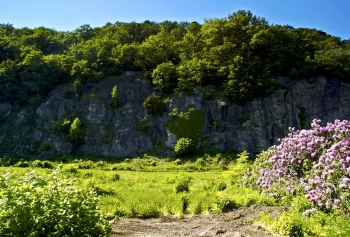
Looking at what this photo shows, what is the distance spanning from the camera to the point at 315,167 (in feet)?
34.4

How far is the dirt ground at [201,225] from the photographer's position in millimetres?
8695

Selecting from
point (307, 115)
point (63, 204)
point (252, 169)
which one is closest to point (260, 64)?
point (307, 115)

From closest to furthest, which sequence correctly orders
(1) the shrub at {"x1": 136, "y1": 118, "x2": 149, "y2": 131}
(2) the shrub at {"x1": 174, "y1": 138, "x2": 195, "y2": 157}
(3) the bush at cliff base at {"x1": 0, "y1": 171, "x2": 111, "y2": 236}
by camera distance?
(3) the bush at cliff base at {"x1": 0, "y1": 171, "x2": 111, "y2": 236} → (2) the shrub at {"x1": 174, "y1": 138, "x2": 195, "y2": 157} → (1) the shrub at {"x1": 136, "y1": 118, "x2": 149, "y2": 131}

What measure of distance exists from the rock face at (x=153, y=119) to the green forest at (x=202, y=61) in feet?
6.39

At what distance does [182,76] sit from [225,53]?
694cm

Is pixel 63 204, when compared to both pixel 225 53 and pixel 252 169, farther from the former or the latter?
pixel 225 53

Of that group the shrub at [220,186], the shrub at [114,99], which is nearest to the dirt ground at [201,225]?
the shrub at [220,186]

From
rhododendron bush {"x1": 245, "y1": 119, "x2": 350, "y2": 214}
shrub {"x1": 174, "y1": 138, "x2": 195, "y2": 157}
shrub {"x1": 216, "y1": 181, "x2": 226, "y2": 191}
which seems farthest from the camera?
shrub {"x1": 174, "y1": 138, "x2": 195, "y2": 157}

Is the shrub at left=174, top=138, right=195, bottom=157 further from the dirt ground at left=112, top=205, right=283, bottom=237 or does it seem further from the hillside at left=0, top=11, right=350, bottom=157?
the dirt ground at left=112, top=205, right=283, bottom=237

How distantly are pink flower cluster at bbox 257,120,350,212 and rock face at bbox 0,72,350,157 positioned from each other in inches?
1189

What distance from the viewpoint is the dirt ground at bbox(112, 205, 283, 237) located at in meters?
8.70

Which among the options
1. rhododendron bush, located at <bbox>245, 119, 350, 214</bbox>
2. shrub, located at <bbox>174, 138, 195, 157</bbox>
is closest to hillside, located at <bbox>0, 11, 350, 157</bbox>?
shrub, located at <bbox>174, 138, 195, 157</bbox>

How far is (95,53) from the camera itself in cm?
5822

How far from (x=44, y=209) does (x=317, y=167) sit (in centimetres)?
821
